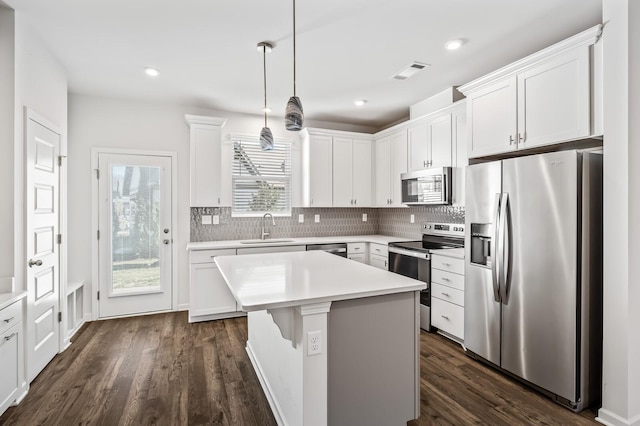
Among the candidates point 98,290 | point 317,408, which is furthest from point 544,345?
point 98,290

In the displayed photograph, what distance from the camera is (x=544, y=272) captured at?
2303 millimetres

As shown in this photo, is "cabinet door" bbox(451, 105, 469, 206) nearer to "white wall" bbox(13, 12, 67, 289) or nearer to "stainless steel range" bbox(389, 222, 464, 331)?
"stainless steel range" bbox(389, 222, 464, 331)

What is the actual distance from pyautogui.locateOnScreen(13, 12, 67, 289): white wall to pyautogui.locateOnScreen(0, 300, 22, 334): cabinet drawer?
0.59ft

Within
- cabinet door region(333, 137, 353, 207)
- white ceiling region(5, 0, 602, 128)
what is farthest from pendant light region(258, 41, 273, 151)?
cabinet door region(333, 137, 353, 207)

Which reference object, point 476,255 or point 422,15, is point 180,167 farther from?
point 476,255

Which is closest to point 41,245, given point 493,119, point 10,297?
point 10,297

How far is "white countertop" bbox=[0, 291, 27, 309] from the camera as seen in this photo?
2092mm

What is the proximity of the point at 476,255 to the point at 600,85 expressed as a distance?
1457 millimetres

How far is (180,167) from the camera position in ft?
14.3

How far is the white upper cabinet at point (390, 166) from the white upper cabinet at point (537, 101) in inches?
54.0

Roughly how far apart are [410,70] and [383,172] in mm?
1756

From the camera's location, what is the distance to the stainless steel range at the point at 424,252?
11.7 ft

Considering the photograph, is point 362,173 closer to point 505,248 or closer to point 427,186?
point 427,186

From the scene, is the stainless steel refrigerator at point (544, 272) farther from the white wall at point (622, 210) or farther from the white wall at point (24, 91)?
the white wall at point (24, 91)
